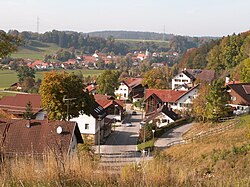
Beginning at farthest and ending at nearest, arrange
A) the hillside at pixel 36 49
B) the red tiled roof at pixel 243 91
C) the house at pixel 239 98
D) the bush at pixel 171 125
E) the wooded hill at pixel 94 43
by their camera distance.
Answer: the wooded hill at pixel 94 43, the hillside at pixel 36 49, the red tiled roof at pixel 243 91, the house at pixel 239 98, the bush at pixel 171 125

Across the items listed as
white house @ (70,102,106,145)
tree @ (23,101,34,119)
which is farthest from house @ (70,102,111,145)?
tree @ (23,101,34,119)

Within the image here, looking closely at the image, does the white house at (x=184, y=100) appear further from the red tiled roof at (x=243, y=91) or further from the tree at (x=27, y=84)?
the tree at (x=27, y=84)

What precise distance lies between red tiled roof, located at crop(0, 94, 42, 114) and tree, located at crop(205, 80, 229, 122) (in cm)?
1374

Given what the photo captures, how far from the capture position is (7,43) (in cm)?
741

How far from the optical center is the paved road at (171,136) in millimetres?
24975

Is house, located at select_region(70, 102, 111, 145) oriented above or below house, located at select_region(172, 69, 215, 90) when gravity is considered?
below

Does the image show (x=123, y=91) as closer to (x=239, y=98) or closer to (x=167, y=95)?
(x=167, y=95)

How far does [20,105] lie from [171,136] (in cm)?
1373

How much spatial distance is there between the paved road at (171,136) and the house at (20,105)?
10.4 metres

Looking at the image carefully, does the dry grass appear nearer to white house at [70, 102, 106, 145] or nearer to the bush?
white house at [70, 102, 106, 145]

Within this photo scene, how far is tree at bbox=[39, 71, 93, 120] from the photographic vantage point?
21953 millimetres

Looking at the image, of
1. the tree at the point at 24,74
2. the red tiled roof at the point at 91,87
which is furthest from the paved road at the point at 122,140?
the tree at the point at 24,74

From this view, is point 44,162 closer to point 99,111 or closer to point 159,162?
point 159,162

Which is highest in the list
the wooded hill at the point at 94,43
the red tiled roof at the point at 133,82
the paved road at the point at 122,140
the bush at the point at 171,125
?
the wooded hill at the point at 94,43
